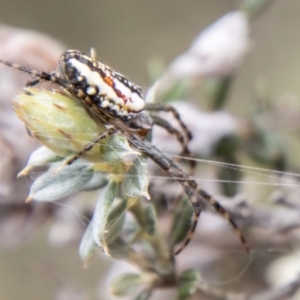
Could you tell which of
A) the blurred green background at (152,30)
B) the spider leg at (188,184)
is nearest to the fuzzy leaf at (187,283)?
the spider leg at (188,184)

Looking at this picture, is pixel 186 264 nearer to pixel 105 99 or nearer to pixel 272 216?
pixel 272 216

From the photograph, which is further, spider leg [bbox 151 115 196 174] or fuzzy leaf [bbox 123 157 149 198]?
spider leg [bbox 151 115 196 174]

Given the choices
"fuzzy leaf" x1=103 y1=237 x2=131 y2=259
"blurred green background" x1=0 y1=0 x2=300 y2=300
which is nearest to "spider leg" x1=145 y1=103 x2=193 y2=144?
"fuzzy leaf" x1=103 y1=237 x2=131 y2=259

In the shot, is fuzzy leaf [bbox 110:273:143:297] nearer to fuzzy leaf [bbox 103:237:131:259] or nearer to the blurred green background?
fuzzy leaf [bbox 103:237:131:259]

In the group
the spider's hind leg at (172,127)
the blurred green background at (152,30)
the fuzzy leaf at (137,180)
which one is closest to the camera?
the fuzzy leaf at (137,180)

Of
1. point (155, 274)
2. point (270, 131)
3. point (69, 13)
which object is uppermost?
point (69, 13)

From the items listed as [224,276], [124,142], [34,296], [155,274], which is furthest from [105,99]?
[34,296]

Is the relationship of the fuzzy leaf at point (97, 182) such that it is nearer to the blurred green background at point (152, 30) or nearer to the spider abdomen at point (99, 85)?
the spider abdomen at point (99, 85)
